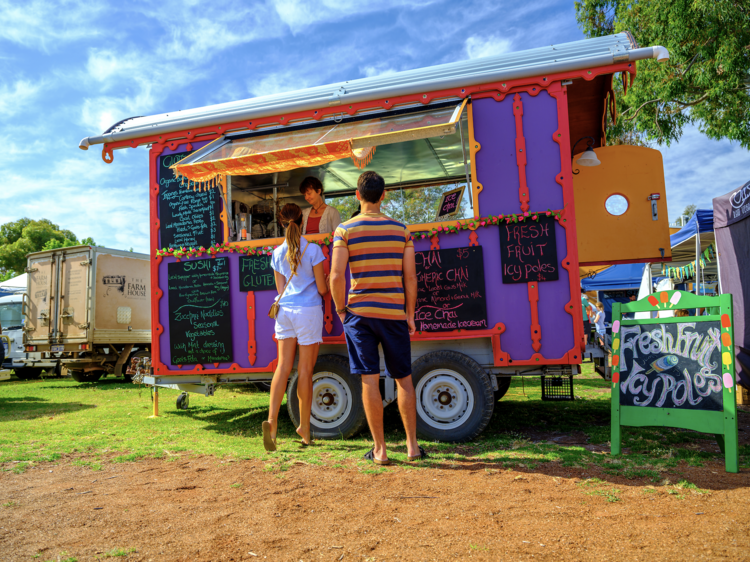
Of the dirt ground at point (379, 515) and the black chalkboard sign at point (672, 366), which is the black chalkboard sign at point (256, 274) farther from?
the black chalkboard sign at point (672, 366)

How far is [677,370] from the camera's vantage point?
3797 mm

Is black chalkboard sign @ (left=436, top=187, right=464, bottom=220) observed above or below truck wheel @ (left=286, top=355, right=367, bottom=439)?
above

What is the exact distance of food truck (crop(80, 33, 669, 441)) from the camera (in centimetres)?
461

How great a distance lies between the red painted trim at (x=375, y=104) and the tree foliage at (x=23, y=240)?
33879 mm

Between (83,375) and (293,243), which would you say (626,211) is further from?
(83,375)

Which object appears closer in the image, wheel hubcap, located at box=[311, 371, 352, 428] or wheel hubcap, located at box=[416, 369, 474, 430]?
wheel hubcap, located at box=[416, 369, 474, 430]

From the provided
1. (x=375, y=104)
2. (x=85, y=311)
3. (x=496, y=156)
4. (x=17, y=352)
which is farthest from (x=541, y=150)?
(x=17, y=352)

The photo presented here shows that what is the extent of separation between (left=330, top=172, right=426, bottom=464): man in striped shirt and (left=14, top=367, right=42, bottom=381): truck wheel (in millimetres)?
14175

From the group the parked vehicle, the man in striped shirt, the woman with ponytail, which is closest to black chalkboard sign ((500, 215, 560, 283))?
the man in striped shirt

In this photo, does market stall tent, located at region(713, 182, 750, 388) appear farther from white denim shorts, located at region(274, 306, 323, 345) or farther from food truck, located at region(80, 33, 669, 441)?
white denim shorts, located at region(274, 306, 323, 345)

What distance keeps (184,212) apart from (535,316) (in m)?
3.85

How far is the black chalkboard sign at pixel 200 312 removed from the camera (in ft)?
17.8

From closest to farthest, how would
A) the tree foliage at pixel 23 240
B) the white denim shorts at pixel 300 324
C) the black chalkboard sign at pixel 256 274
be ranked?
the white denim shorts at pixel 300 324, the black chalkboard sign at pixel 256 274, the tree foliage at pixel 23 240

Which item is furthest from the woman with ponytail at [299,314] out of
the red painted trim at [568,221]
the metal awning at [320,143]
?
the red painted trim at [568,221]
